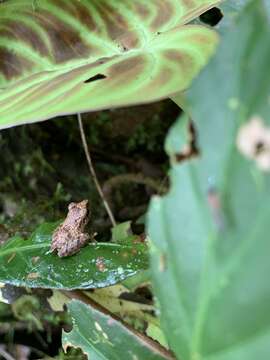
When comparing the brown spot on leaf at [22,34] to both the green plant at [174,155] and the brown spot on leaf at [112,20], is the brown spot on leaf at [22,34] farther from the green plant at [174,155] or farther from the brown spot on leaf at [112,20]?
the brown spot on leaf at [112,20]

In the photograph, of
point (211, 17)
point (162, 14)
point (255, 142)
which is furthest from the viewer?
point (211, 17)

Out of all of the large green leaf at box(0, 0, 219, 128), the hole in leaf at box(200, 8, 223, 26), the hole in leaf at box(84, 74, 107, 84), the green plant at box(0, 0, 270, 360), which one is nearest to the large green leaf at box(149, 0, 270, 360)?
the green plant at box(0, 0, 270, 360)

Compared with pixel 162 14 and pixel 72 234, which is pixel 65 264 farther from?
pixel 162 14

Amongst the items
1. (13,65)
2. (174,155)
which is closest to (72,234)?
(13,65)

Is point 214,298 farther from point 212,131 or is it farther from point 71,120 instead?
point 71,120

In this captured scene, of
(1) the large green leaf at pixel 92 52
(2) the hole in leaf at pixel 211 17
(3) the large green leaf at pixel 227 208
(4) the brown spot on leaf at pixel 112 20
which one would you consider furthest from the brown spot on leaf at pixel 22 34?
(3) the large green leaf at pixel 227 208

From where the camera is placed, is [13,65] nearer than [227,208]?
No
